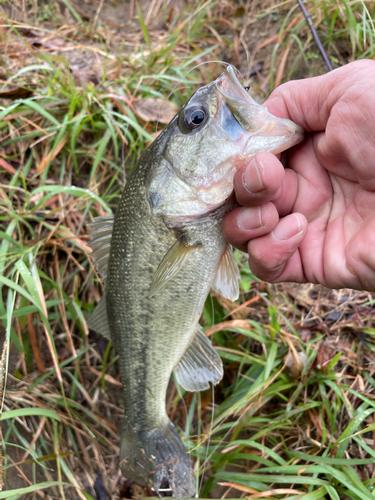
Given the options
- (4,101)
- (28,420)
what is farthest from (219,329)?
(4,101)

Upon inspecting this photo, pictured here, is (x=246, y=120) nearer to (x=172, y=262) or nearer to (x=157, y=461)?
(x=172, y=262)

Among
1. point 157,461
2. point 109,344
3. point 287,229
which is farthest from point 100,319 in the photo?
point 287,229

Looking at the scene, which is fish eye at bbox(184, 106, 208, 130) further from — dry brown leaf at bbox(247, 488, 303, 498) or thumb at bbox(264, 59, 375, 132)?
dry brown leaf at bbox(247, 488, 303, 498)

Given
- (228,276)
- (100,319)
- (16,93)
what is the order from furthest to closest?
(16,93), (100,319), (228,276)

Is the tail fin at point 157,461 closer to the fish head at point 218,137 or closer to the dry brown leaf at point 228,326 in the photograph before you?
the dry brown leaf at point 228,326

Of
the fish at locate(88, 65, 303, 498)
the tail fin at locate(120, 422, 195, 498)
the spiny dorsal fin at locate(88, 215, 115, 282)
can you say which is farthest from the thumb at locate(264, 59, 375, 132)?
the tail fin at locate(120, 422, 195, 498)

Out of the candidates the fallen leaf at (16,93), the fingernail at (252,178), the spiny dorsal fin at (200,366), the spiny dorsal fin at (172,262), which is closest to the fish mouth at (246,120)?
the fingernail at (252,178)
